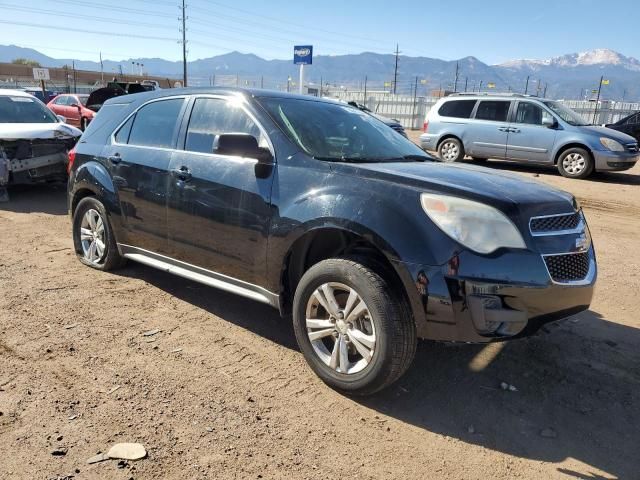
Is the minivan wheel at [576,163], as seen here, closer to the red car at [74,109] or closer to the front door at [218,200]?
the front door at [218,200]

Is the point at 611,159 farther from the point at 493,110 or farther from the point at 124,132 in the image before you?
the point at 124,132

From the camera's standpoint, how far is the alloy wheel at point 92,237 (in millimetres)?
4918

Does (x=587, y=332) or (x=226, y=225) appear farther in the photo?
(x=587, y=332)

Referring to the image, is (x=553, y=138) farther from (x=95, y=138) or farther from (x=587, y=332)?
(x=95, y=138)

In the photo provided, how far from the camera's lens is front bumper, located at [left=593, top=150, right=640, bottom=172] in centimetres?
1171

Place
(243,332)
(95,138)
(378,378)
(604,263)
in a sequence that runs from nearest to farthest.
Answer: (378,378) < (243,332) < (95,138) < (604,263)

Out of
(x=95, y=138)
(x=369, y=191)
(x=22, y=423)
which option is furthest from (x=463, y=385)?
(x=95, y=138)

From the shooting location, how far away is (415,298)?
8.99 feet

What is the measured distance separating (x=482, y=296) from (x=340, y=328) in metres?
0.84

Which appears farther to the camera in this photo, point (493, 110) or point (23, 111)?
point (493, 110)

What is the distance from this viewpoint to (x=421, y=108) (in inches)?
1177

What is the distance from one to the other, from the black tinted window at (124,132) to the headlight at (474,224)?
3011 mm

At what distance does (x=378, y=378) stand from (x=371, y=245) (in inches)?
29.7

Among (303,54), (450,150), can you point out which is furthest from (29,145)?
(303,54)
